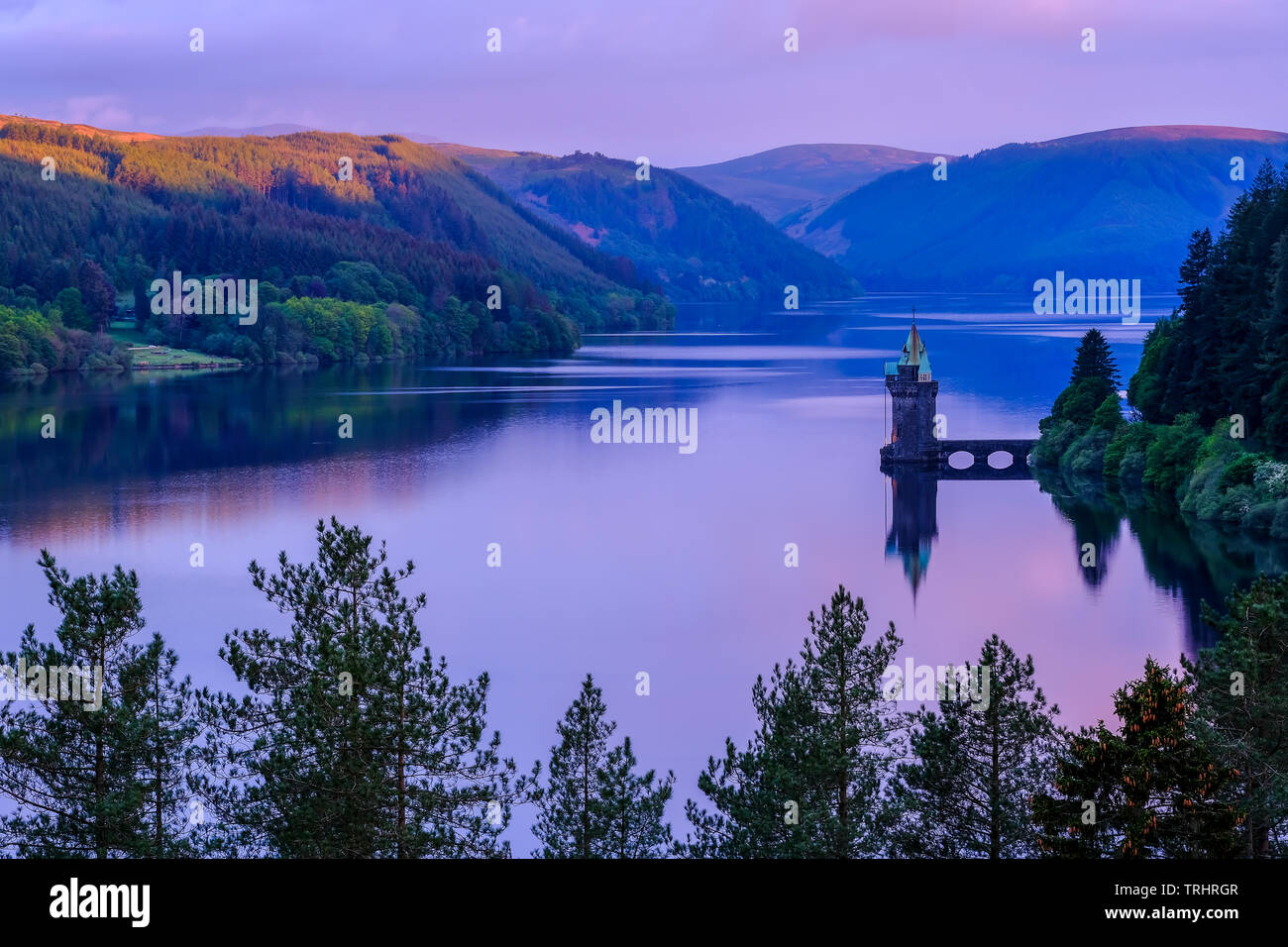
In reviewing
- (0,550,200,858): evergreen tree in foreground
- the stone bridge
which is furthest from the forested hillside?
(0,550,200,858): evergreen tree in foreground

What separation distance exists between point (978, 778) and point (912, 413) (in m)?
52.5

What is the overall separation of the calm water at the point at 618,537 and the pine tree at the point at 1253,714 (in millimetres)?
9122

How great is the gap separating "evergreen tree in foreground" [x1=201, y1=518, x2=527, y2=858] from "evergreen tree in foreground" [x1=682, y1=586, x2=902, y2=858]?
3.22 metres

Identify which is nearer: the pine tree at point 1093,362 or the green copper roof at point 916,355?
the green copper roof at point 916,355

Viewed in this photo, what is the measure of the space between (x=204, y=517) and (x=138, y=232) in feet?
468

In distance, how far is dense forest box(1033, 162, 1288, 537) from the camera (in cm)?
5272

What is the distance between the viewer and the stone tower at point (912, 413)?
70.5 m

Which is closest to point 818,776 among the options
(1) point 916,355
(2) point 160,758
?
(2) point 160,758

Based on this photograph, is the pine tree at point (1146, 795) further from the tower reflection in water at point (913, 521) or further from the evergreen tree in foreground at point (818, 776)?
the tower reflection in water at point (913, 521)

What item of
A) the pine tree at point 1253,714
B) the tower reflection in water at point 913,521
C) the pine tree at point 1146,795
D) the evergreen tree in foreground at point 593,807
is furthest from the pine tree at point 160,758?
the tower reflection in water at point 913,521

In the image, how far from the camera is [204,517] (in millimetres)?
57531

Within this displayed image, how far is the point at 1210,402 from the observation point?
62.2 meters
